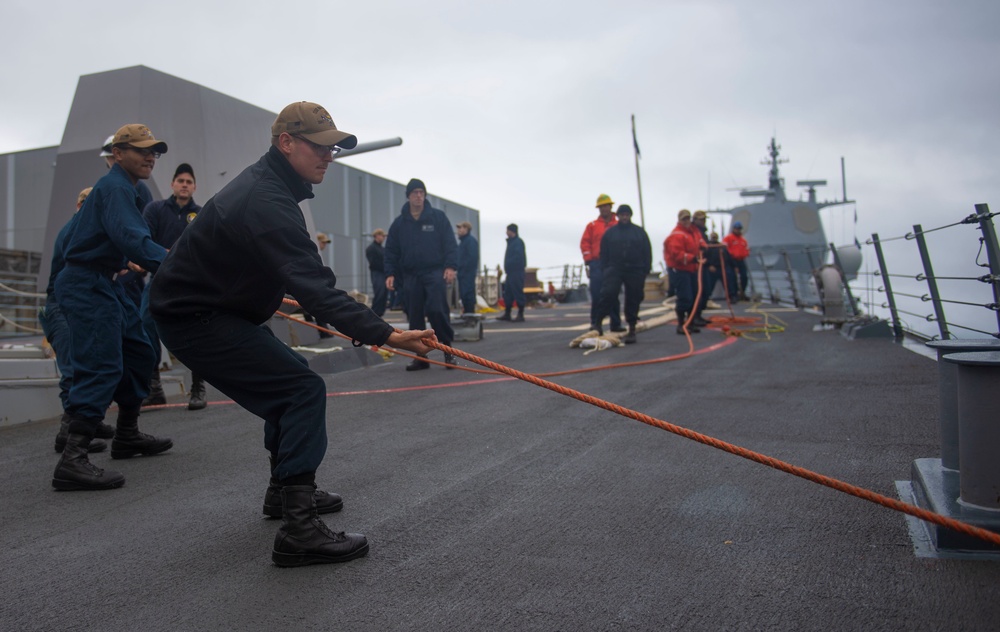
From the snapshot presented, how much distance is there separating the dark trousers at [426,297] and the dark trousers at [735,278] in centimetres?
1197

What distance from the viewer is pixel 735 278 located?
19969 millimetres

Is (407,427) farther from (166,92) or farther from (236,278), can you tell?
(166,92)

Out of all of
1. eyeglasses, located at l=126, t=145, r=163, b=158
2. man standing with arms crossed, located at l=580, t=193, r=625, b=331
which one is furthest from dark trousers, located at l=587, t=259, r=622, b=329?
eyeglasses, located at l=126, t=145, r=163, b=158

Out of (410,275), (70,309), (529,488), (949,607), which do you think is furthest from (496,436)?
(410,275)

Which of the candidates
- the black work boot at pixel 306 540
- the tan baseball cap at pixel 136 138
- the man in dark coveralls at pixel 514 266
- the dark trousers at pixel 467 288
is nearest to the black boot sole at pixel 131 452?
the tan baseball cap at pixel 136 138

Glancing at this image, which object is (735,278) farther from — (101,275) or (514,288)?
(101,275)

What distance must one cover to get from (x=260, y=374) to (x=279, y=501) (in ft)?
2.27

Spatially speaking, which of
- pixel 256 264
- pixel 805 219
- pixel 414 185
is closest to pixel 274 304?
pixel 256 264

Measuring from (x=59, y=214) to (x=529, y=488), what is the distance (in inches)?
401

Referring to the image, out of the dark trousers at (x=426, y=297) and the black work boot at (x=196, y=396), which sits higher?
Result: the dark trousers at (x=426, y=297)

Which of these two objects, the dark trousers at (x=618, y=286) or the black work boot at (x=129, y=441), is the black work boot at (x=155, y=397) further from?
the dark trousers at (x=618, y=286)

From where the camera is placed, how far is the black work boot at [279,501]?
11.0ft

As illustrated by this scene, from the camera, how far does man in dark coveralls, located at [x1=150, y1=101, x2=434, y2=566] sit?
2793 mm

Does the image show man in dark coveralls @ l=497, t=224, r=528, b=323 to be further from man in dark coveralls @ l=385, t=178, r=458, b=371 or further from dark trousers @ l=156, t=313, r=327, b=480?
dark trousers @ l=156, t=313, r=327, b=480
